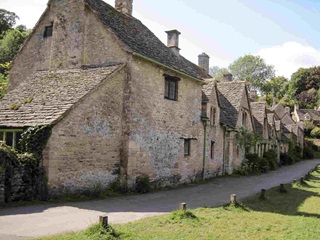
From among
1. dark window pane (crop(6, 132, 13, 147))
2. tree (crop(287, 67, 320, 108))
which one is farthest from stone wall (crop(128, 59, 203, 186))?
tree (crop(287, 67, 320, 108))

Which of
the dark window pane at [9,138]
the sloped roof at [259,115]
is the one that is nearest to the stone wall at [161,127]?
the dark window pane at [9,138]

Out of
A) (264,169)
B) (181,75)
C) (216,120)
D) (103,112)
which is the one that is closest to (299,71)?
(264,169)

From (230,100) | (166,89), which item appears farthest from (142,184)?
(230,100)

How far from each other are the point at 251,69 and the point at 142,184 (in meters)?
80.4

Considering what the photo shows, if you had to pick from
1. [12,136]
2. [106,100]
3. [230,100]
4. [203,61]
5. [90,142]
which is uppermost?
[203,61]

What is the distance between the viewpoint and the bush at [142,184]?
53.4ft

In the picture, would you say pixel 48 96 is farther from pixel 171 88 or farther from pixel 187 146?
pixel 187 146

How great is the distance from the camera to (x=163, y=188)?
60.1 feet

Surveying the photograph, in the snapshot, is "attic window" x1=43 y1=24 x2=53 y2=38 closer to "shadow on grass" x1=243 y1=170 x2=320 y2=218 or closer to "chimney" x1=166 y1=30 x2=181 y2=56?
"chimney" x1=166 y1=30 x2=181 y2=56

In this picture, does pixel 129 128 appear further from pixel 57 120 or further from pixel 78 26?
pixel 78 26

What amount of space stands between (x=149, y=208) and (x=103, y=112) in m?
5.02

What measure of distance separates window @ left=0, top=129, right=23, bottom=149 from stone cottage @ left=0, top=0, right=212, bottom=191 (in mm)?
43

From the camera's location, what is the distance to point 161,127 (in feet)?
60.2

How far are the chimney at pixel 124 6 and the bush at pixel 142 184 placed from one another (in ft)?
37.0
